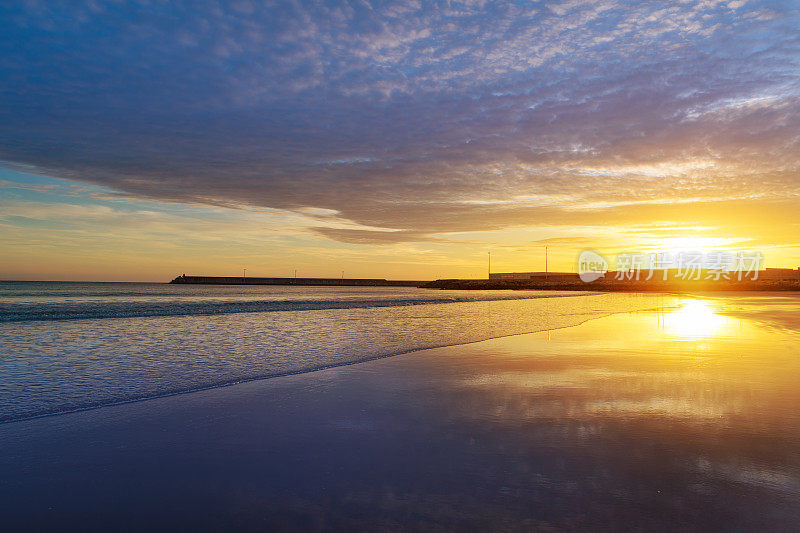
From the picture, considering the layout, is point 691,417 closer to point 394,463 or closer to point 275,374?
point 394,463

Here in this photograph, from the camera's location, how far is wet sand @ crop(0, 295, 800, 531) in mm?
4191

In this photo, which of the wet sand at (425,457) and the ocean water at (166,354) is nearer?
the wet sand at (425,457)

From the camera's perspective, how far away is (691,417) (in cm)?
717

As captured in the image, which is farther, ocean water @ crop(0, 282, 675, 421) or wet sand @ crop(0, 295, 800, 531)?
ocean water @ crop(0, 282, 675, 421)

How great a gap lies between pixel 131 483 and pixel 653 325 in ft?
76.4

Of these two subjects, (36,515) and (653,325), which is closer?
(36,515)

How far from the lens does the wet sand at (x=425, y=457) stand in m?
4.19

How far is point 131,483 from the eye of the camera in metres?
4.91

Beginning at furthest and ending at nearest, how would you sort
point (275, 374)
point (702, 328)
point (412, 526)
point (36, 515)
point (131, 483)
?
point (702, 328) < point (275, 374) < point (131, 483) < point (36, 515) < point (412, 526)

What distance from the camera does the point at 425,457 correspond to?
5.59 meters

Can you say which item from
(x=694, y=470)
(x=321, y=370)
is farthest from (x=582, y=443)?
(x=321, y=370)

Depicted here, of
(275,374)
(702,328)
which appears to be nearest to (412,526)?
(275,374)

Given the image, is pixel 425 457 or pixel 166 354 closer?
pixel 425 457

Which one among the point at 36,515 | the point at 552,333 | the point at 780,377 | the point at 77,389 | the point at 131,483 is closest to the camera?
the point at 36,515
